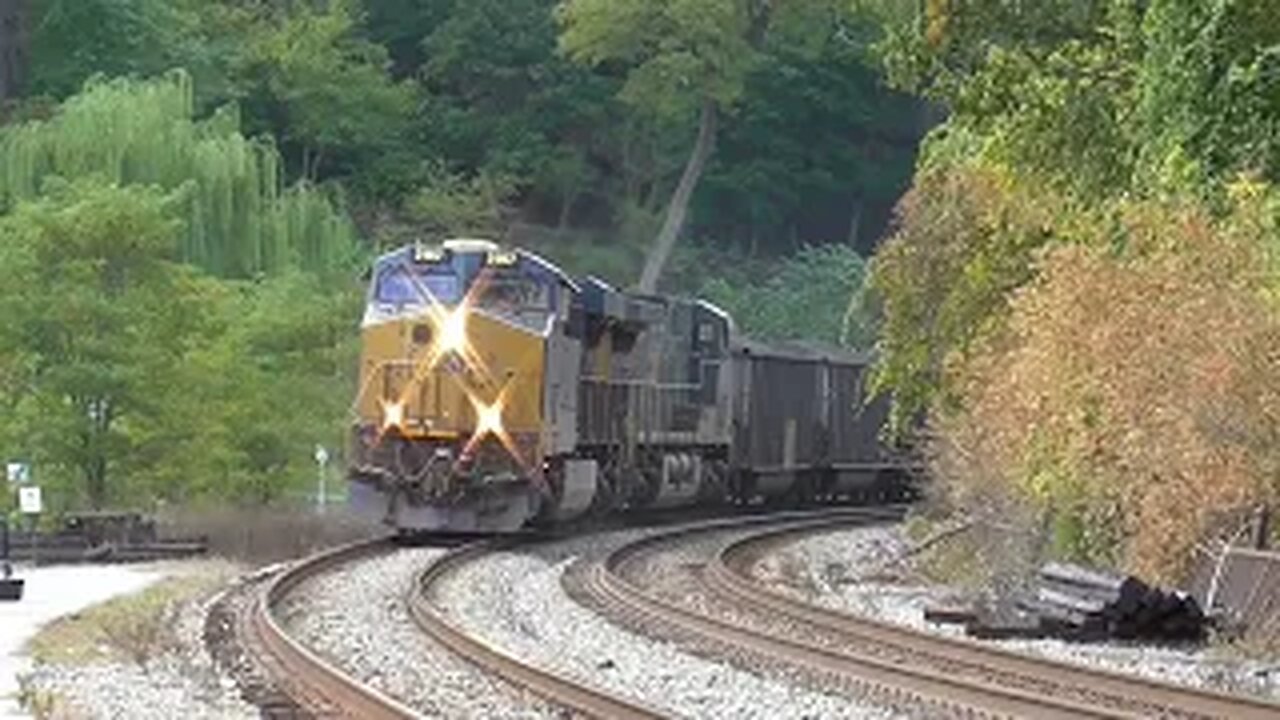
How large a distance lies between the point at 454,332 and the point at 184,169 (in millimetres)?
17289

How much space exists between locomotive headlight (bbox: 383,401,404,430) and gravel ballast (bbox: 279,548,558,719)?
3.08m

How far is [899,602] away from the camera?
26703 mm

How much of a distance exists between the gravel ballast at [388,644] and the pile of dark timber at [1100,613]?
17.0 ft

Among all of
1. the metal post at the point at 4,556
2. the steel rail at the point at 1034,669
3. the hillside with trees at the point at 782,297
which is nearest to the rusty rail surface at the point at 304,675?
the metal post at the point at 4,556

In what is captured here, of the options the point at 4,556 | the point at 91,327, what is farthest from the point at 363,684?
the point at 91,327

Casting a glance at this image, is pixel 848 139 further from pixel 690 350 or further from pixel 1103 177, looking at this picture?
pixel 1103 177

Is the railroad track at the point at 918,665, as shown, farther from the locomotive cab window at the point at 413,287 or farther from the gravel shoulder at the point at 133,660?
the locomotive cab window at the point at 413,287

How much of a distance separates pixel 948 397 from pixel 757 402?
1078cm

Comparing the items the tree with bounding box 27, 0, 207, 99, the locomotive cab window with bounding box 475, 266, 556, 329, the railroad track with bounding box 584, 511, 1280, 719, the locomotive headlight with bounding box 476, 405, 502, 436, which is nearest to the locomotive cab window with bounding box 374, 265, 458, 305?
the locomotive cab window with bounding box 475, 266, 556, 329

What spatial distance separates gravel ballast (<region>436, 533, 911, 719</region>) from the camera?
16.4 m

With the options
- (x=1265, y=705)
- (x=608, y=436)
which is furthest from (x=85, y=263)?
(x=1265, y=705)

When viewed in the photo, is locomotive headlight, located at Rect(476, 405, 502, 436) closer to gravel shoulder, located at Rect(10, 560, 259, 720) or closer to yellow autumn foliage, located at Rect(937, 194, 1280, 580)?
gravel shoulder, located at Rect(10, 560, 259, 720)

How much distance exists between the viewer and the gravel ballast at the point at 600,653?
53.8ft

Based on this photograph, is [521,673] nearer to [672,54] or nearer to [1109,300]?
[1109,300]
